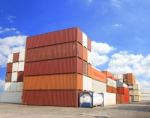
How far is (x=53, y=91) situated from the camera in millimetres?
45094

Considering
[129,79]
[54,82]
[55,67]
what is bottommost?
[54,82]

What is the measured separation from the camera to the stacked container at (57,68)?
43.7 meters

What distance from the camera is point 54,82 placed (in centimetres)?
4528

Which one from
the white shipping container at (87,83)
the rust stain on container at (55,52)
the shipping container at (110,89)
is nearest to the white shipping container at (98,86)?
the white shipping container at (87,83)

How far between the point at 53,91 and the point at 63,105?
12.4ft

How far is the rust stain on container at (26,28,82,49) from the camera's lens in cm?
4542

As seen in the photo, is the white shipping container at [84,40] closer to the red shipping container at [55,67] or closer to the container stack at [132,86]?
the red shipping container at [55,67]

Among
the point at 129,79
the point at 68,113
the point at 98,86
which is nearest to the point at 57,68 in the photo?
the point at 98,86

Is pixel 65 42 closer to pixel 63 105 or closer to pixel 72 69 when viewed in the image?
pixel 72 69

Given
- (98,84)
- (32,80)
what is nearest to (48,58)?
(32,80)

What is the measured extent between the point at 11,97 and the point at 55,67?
2419 centimetres

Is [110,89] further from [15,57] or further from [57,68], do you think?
[57,68]

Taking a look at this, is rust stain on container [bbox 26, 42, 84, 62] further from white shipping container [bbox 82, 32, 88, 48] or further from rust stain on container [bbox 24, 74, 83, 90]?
rust stain on container [bbox 24, 74, 83, 90]

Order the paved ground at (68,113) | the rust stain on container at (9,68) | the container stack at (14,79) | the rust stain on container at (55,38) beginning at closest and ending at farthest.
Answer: the paved ground at (68,113), the rust stain on container at (55,38), the container stack at (14,79), the rust stain on container at (9,68)
